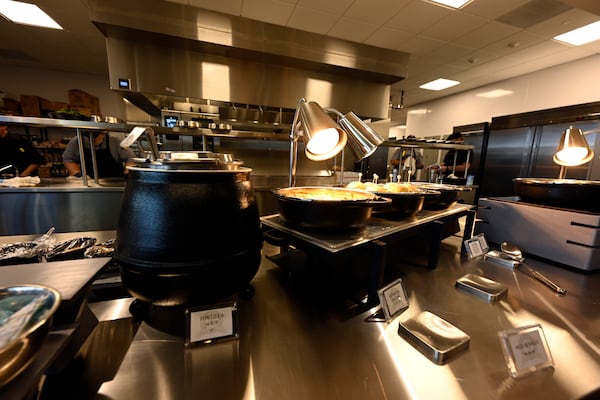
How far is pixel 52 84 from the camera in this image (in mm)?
5219

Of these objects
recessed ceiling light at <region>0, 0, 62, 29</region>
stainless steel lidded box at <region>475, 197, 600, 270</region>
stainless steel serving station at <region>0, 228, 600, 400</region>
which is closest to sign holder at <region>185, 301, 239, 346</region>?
stainless steel serving station at <region>0, 228, 600, 400</region>

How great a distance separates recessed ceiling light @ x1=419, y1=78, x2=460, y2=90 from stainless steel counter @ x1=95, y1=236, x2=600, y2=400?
5651mm

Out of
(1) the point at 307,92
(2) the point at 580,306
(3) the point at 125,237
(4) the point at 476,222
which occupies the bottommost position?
(2) the point at 580,306

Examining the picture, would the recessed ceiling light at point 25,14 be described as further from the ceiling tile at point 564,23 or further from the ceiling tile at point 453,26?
the ceiling tile at point 564,23

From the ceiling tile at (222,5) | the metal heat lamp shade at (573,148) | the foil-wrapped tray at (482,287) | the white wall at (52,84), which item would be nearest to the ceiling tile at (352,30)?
the ceiling tile at (222,5)

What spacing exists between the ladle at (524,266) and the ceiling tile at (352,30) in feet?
9.95

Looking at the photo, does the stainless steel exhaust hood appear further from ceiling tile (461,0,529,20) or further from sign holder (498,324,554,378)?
sign holder (498,324,554,378)

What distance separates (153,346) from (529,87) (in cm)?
678

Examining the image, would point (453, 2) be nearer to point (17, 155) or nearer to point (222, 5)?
point (222, 5)

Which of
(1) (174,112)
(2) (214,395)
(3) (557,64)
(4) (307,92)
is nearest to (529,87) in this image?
(3) (557,64)

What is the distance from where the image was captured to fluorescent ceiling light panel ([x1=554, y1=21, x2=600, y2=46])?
310 centimetres

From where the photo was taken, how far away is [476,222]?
1535 mm

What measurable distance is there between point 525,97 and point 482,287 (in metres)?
5.86

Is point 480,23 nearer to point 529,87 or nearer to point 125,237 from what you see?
point 529,87
